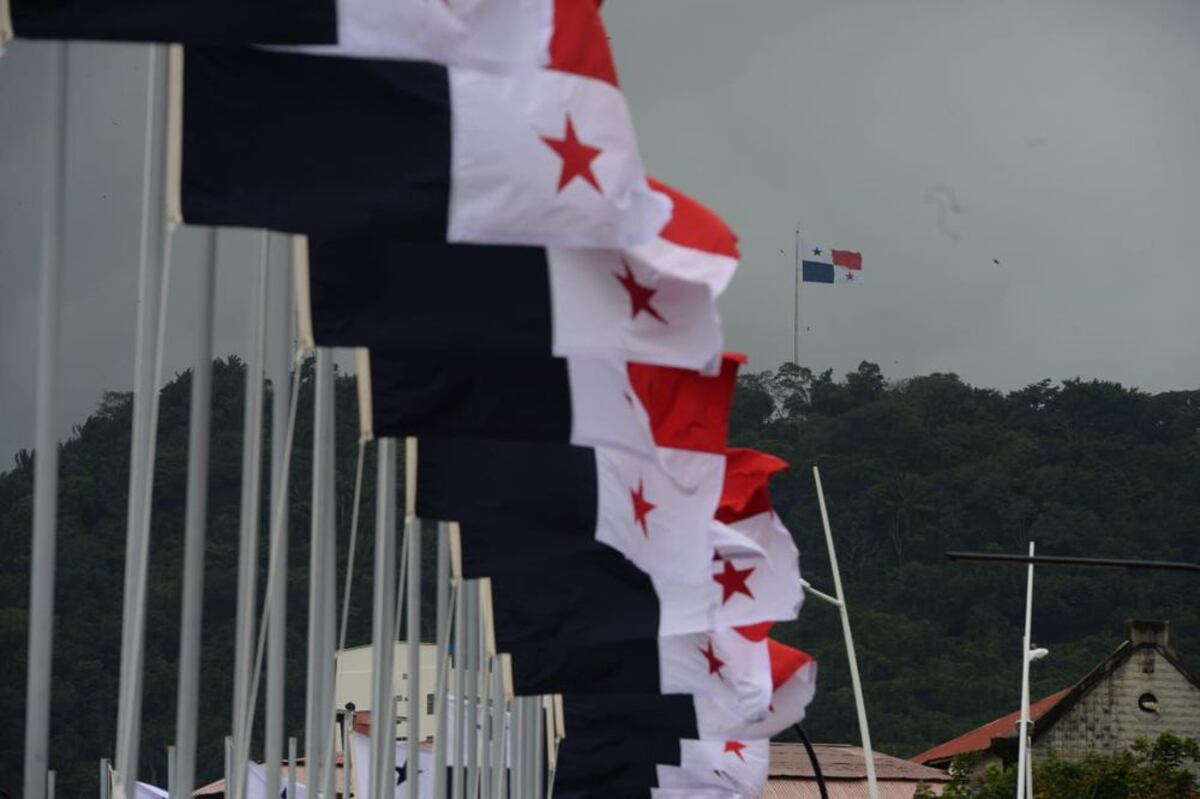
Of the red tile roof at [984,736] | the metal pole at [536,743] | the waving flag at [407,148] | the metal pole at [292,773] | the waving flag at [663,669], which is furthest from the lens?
the red tile roof at [984,736]

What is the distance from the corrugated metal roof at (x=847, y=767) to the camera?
77375mm

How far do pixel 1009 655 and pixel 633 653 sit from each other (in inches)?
3513

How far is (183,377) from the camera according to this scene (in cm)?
5556

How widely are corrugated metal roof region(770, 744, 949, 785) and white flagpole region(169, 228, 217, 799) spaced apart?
198ft

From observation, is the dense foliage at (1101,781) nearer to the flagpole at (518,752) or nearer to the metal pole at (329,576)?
the flagpole at (518,752)

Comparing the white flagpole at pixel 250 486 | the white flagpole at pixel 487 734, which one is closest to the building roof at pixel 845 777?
the white flagpole at pixel 487 734

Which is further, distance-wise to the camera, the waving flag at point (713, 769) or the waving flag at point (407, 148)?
the waving flag at point (713, 769)

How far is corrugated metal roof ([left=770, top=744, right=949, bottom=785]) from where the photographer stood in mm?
77375

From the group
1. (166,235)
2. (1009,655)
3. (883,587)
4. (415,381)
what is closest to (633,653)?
(415,381)

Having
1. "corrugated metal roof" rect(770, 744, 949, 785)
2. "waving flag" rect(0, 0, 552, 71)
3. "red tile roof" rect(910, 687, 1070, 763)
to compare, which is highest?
"waving flag" rect(0, 0, 552, 71)

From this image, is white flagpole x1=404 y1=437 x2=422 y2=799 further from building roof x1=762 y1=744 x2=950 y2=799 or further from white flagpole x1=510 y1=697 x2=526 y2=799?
building roof x1=762 y1=744 x2=950 y2=799

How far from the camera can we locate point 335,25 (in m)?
13.1

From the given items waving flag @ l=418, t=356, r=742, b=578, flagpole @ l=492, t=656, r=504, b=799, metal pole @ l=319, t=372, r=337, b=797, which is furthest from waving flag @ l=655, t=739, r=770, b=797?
metal pole @ l=319, t=372, r=337, b=797

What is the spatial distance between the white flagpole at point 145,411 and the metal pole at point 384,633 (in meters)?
9.16
